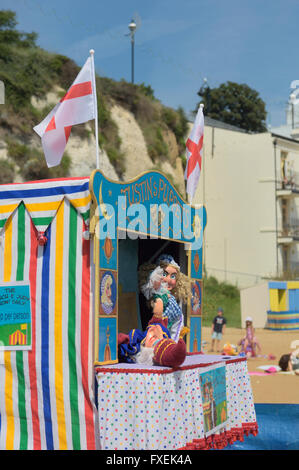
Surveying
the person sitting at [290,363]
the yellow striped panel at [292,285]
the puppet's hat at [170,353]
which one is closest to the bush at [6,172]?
the yellow striped panel at [292,285]

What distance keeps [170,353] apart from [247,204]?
29426 millimetres

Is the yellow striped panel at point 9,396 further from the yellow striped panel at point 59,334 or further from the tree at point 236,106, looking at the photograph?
the tree at point 236,106

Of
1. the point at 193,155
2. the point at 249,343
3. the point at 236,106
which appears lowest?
the point at 249,343

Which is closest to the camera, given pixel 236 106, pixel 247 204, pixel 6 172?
pixel 6 172

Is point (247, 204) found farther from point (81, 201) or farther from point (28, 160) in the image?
point (81, 201)

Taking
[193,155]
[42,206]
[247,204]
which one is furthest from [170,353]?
[247,204]

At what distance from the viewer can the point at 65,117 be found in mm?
7383

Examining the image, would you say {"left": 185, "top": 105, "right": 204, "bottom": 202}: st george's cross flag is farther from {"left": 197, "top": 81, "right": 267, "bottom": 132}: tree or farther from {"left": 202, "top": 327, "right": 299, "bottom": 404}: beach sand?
{"left": 197, "top": 81, "right": 267, "bottom": 132}: tree

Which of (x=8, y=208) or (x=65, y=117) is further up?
(x=65, y=117)

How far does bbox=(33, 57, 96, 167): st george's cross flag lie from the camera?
735 cm

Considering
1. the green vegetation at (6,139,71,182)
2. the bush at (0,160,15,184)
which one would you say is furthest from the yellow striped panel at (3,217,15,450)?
the green vegetation at (6,139,71,182)

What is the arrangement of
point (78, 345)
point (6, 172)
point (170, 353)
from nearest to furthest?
point (170, 353) → point (78, 345) → point (6, 172)

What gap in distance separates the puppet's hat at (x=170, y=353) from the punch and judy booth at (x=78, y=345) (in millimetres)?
110
